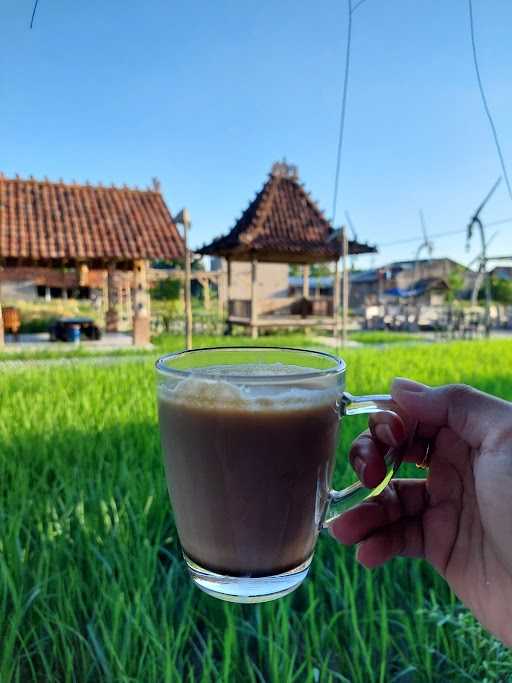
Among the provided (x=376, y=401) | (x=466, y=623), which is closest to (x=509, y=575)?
(x=376, y=401)

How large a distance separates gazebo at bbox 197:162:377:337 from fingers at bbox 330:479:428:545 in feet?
31.7

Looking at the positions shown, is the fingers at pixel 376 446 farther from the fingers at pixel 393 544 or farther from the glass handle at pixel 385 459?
the fingers at pixel 393 544

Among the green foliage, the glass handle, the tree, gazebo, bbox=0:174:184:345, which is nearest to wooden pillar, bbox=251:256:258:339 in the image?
gazebo, bbox=0:174:184:345

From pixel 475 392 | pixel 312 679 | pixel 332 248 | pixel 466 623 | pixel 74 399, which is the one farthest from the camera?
pixel 332 248

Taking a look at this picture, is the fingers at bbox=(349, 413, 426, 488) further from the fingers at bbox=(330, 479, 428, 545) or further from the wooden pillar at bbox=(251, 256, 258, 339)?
the wooden pillar at bbox=(251, 256, 258, 339)

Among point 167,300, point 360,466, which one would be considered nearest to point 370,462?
point 360,466

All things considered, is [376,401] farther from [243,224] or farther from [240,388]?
[243,224]

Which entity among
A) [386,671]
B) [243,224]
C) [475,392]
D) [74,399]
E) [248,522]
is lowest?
[386,671]

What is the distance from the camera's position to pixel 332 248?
1145 centimetres

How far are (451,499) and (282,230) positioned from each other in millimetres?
11344

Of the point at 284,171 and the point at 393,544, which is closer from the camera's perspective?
the point at 393,544

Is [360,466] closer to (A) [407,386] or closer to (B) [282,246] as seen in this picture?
(A) [407,386]

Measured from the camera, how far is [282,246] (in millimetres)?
10992

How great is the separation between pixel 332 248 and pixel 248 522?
11.2 m
